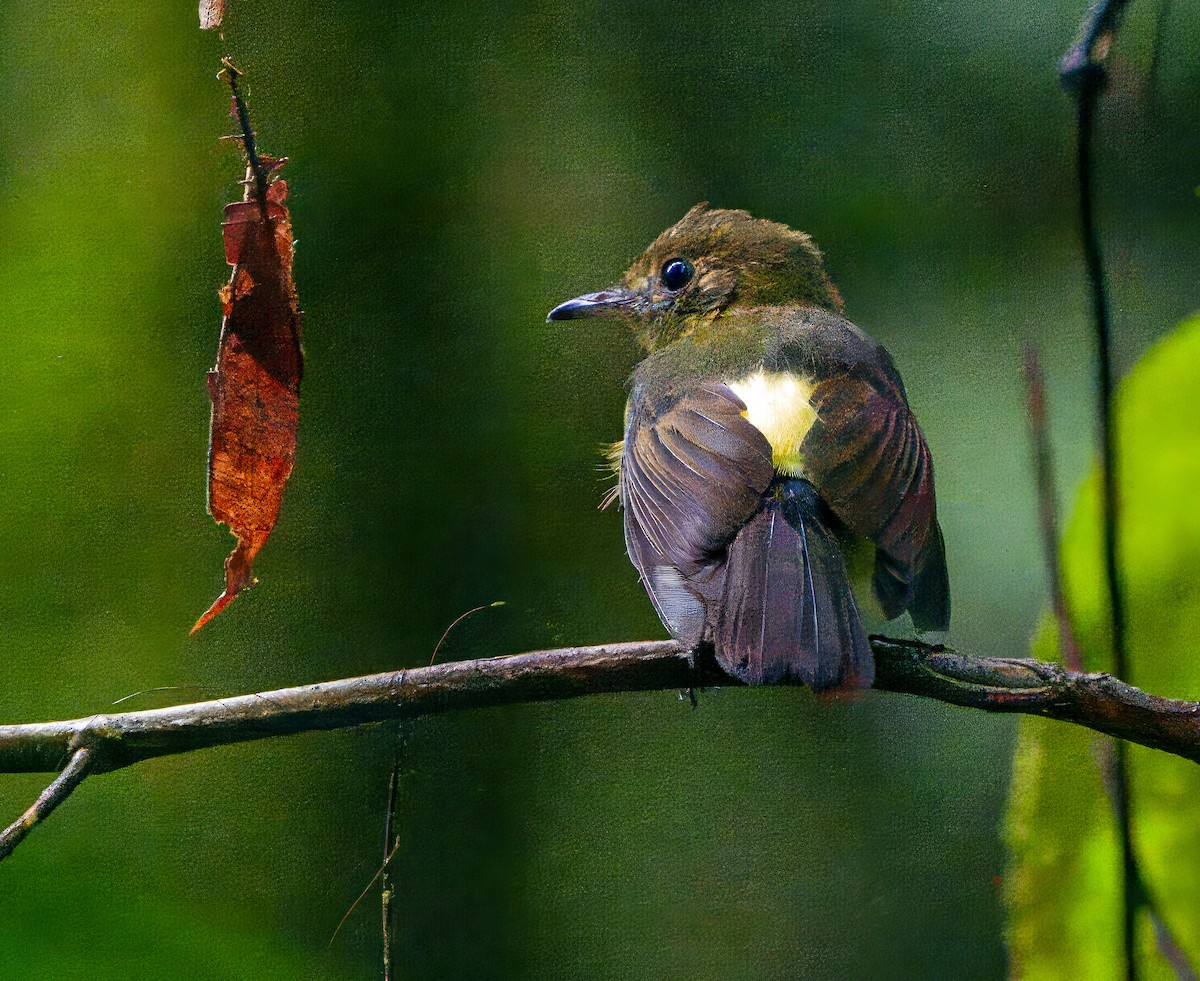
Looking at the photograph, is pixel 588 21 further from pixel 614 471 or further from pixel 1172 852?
pixel 1172 852

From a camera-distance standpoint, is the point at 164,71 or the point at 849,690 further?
the point at 164,71

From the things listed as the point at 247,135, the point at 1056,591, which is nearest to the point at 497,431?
the point at 247,135

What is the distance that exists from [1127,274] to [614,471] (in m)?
1.05

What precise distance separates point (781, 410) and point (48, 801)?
123cm

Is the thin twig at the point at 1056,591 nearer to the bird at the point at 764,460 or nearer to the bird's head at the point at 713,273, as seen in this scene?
the bird at the point at 764,460

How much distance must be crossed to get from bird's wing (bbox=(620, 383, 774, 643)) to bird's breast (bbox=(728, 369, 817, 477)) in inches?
0.9

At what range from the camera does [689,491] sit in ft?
6.01

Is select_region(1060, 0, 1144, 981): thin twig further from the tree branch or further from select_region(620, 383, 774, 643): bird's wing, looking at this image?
select_region(620, 383, 774, 643): bird's wing

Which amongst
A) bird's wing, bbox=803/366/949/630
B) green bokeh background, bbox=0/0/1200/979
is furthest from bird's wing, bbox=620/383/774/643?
green bokeh background, bbox=0/0/1200/979

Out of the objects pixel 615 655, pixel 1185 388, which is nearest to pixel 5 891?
pixel 615 655

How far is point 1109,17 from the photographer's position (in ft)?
7.32

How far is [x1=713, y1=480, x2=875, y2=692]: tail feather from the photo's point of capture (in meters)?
1.55

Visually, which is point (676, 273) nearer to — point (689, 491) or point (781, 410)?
point (781, 410)

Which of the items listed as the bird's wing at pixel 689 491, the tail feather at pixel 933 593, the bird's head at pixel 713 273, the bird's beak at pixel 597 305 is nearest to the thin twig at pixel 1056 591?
the tail feather at pixel 933 593
